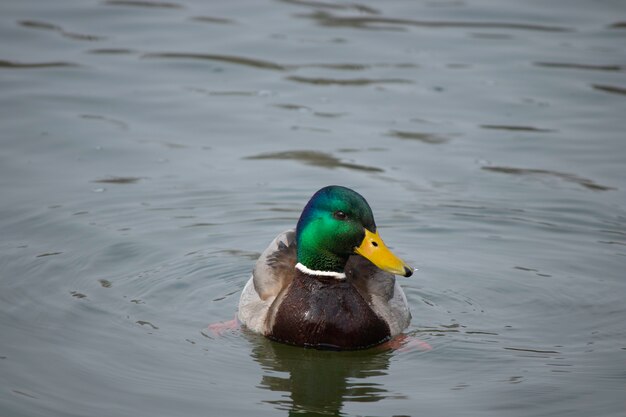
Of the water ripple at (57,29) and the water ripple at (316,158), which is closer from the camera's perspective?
the water ripple at (316,158)

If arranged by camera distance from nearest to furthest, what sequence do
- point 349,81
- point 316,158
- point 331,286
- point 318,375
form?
point 318,375 → point 331,286 → point 316,158 → point 349,81

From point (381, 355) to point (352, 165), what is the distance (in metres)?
4.17

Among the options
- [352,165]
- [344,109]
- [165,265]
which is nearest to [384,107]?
[344,109]

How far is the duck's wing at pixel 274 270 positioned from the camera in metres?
8.41

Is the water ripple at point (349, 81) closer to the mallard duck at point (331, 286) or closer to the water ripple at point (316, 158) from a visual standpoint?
the water ripple at point (316, 158)

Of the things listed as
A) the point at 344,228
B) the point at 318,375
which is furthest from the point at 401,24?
the point at 318,375

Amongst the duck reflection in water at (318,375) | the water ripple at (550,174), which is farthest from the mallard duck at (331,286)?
the water ripple at (550,174)

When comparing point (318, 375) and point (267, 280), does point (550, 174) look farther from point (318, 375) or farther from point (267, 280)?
point (318, 375)

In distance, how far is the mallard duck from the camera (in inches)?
311

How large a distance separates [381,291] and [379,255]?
57 cm

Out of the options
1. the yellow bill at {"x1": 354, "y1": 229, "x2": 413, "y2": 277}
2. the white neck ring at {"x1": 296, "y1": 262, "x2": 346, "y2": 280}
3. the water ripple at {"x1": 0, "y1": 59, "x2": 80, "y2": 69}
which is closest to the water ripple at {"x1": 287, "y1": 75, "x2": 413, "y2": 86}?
the water ripple at {"x1": 0, "y1": 59, "x2": 80, "y2": 69}

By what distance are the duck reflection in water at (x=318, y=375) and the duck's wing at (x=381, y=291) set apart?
335 mm

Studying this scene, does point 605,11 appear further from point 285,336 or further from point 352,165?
point 285,336

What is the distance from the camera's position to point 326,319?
8.03m
